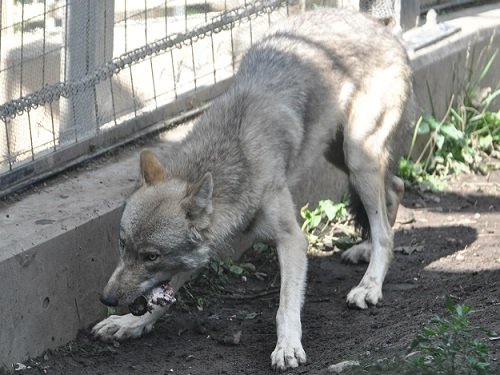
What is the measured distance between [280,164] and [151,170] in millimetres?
793

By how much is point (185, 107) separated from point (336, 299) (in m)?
1.73

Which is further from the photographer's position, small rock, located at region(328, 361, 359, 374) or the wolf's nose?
the wolf's nose

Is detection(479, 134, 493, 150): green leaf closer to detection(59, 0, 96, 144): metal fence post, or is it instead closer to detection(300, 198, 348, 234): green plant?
detection(300, 198, 348, 234): green plant

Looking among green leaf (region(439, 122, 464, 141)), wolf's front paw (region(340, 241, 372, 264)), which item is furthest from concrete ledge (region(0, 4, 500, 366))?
green leaf (region(439, 122, 464, 141))

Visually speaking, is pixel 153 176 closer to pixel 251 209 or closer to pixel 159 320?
pixel 251 209

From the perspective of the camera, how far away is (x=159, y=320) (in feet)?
19.3

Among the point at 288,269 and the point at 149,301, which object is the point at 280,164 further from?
the point at 149,301

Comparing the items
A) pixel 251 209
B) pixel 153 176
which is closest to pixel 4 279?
pixel 153 176

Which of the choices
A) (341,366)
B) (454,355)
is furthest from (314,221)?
(454,355)

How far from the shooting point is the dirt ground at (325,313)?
5.20 meters

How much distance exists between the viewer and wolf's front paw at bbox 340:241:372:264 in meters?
6.75

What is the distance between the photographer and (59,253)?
5281mm

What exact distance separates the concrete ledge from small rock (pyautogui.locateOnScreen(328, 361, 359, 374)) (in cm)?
149

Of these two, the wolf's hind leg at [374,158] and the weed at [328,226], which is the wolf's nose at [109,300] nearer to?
the wolf's hind leg at [374,158]
